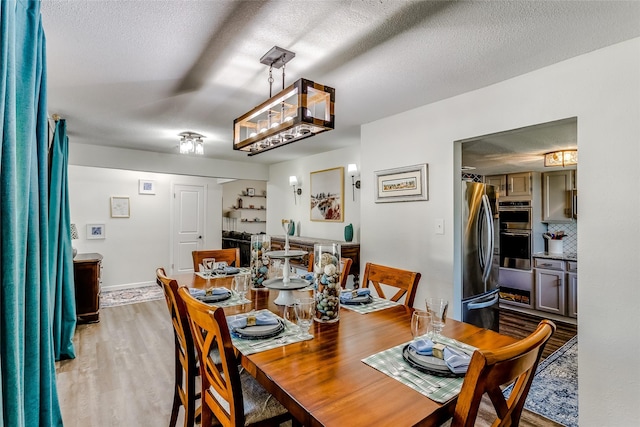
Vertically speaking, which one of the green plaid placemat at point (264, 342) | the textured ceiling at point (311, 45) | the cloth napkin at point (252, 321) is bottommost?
the green plaid placemat at point (264, 342)

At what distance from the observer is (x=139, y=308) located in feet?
15.4

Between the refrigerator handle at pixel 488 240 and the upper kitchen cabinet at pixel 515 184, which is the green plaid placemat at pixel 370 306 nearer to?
the refrigerator handle at pixel 488 240

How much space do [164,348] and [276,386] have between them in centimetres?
273

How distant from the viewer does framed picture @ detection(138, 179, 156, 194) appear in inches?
242

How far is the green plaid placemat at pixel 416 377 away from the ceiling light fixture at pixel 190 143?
3.20m

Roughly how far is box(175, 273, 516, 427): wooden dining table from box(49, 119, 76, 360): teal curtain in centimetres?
258

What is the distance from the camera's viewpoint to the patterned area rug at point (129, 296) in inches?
197

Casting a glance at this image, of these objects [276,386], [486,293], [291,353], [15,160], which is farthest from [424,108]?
[15,160]

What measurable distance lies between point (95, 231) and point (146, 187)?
1.13 metres

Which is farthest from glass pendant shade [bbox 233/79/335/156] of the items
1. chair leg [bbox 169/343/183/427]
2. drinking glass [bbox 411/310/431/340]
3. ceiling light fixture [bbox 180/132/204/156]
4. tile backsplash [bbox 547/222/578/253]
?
tile backsplash [bbox 547/222/578/253]

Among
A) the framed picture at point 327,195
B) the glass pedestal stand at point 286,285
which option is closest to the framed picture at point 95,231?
the framed picture at point 327,195

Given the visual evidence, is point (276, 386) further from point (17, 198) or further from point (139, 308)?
point (139, 308)

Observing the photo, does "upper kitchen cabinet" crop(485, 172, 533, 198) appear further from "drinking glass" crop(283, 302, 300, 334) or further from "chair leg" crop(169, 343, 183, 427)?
"chair leg" crop(169, 343, 183, 427)

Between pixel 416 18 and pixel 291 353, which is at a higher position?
pixel 416 18
